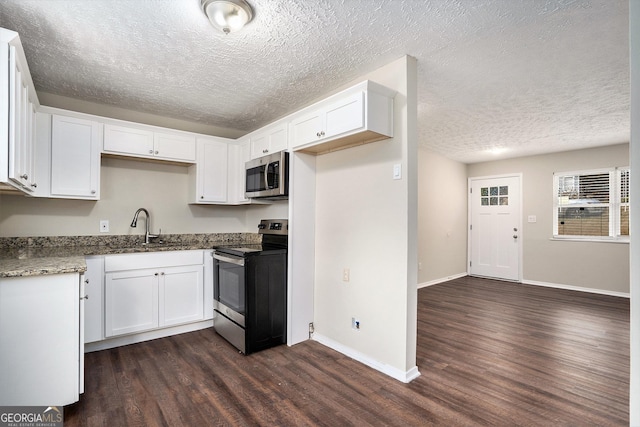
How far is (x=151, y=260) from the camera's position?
3057 mm

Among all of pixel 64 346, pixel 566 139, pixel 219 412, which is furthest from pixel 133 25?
pixel 566 139

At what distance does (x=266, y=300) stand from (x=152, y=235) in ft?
5.28

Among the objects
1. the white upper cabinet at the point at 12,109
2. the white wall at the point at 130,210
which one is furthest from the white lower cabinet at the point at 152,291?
the white upper cabinet at the point at 12,109

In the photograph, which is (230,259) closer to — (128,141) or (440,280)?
(128,141)

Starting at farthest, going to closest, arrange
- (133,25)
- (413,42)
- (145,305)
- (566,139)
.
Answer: (566,139), (145,305), (413,42), (133,25)

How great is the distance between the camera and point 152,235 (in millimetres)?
3588

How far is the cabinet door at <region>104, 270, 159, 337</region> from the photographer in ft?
9.41

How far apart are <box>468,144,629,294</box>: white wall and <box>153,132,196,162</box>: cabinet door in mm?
5562

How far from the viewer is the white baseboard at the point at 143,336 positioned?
9.47 ft

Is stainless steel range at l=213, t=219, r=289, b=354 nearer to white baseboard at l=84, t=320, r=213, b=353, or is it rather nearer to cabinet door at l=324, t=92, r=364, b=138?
white baseboard at l=84, t=320, r=213, b=353

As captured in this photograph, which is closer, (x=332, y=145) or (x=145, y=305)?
(x=332, y=145)

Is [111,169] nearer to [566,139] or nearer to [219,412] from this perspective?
[219,412]

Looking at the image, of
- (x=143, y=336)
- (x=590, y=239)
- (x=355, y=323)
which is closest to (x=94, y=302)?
(x=143, y=336)

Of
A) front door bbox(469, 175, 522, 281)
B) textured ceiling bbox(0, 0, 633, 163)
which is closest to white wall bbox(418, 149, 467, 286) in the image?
front door bbox(469, 175, 522, 281)
